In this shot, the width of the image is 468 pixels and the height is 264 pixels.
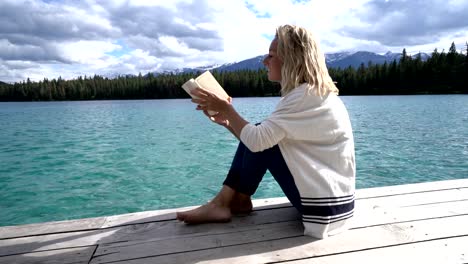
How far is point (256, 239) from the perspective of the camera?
2262 mm

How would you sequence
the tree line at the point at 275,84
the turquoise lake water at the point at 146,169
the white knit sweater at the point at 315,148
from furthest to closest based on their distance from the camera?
the tree line at the point at 275,84 → the turquoise lake water at the point at 146,169 → the white knit sweater at the point at 315,148

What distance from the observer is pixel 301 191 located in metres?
2.11

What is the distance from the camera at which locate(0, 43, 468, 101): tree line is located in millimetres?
65938

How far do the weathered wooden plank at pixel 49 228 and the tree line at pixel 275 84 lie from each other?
73.2m

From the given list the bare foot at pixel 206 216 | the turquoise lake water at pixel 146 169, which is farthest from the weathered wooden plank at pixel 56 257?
the turquoise lake water at pixel 146 169

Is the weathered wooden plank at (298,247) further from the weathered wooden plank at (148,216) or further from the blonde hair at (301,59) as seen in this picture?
the blonde hair at (301,59)

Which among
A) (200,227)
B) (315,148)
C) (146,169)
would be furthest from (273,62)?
(146,169)

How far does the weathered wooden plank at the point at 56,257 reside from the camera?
204 centimetres

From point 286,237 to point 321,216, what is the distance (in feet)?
1.00

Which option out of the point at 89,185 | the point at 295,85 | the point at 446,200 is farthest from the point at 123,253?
the point at 89,185

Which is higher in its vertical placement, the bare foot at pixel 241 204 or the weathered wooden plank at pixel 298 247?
the bare foot at pixel 241 204

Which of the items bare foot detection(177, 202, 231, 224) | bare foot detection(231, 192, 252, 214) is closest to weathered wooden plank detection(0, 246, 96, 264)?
bare foot detection(177, 202, 231, 224)

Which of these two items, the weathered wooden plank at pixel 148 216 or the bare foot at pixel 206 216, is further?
the weathered wooden plank at pixel 148 216

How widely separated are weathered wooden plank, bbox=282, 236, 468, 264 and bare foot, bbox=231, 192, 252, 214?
0.75 metres
